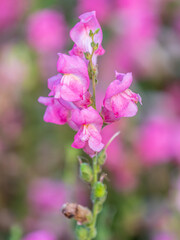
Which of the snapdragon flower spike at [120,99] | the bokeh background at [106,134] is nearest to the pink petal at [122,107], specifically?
the snapdragon flower spike at [120,99]

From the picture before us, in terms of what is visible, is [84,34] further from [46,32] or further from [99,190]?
[46,32]

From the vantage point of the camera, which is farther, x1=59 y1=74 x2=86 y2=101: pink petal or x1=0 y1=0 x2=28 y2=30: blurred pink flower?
x1=0 y1=0 x2=28 y2=30: blurred pink flower

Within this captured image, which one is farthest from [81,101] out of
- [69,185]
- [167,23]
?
[167,23]

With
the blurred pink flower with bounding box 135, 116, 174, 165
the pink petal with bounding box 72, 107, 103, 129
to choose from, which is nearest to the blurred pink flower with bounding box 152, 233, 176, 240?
the blurred pink flower with bounding box 135, 116, 174, 165

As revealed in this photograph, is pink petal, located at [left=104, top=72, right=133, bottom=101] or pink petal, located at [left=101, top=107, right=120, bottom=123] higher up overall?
pink petal, located at [left=104, top=72, right=133, bottom=101]

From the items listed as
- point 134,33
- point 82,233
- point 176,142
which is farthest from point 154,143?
point 82,233

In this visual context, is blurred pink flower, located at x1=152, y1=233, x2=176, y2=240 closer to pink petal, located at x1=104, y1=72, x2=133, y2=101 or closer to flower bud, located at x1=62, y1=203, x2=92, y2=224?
flower bud, located at x1=62, y1=203, x2=92, y2=224

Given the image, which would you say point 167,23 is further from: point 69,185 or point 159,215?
point 69,185

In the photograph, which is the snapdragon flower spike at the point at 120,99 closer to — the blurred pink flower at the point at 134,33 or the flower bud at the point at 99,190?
the flower bud at the point at 99,190
